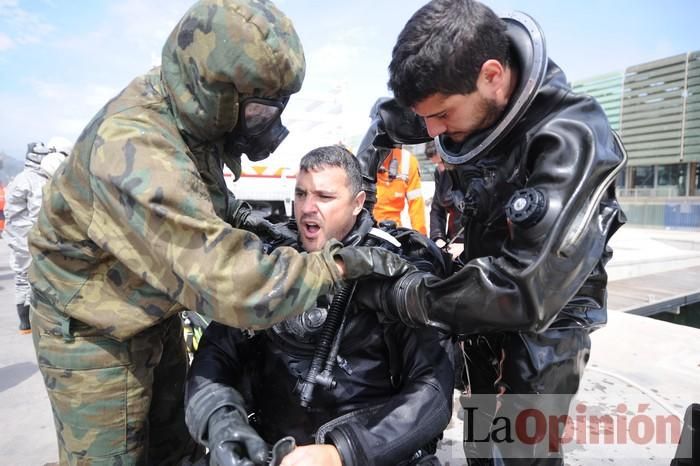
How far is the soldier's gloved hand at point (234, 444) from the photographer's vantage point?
1153mm

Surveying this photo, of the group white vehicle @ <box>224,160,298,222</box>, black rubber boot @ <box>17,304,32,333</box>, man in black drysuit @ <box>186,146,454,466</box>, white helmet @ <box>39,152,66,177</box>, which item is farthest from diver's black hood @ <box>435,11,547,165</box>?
black rubber boot @ <box>17,304,32,333</box>

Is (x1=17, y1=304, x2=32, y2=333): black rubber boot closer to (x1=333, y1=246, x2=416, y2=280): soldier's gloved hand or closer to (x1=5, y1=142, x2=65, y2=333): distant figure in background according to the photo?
(x1=5, y1=142, x2=65, y2=333): distant figure in background

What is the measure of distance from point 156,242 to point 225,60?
513 mm

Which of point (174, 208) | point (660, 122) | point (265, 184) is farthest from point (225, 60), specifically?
point (660, 122)

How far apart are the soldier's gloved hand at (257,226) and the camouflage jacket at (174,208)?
507mm

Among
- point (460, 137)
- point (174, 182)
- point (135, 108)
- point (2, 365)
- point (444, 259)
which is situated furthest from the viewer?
point (2, 365)

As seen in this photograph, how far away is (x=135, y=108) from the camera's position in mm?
1255

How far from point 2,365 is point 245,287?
151 inches

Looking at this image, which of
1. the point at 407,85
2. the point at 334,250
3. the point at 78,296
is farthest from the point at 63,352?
the point at 407,85

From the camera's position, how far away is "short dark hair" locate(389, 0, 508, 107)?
1.20 meters

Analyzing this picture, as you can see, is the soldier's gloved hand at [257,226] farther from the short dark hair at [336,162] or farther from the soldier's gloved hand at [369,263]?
the soldier's gloved hand at [369,263]

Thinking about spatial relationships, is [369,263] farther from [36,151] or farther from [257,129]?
[36,151]

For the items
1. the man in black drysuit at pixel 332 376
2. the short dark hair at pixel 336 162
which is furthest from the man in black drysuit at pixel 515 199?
the short dark hair at pixel 336 162

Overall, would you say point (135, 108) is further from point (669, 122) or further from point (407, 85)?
point (669, 122)
